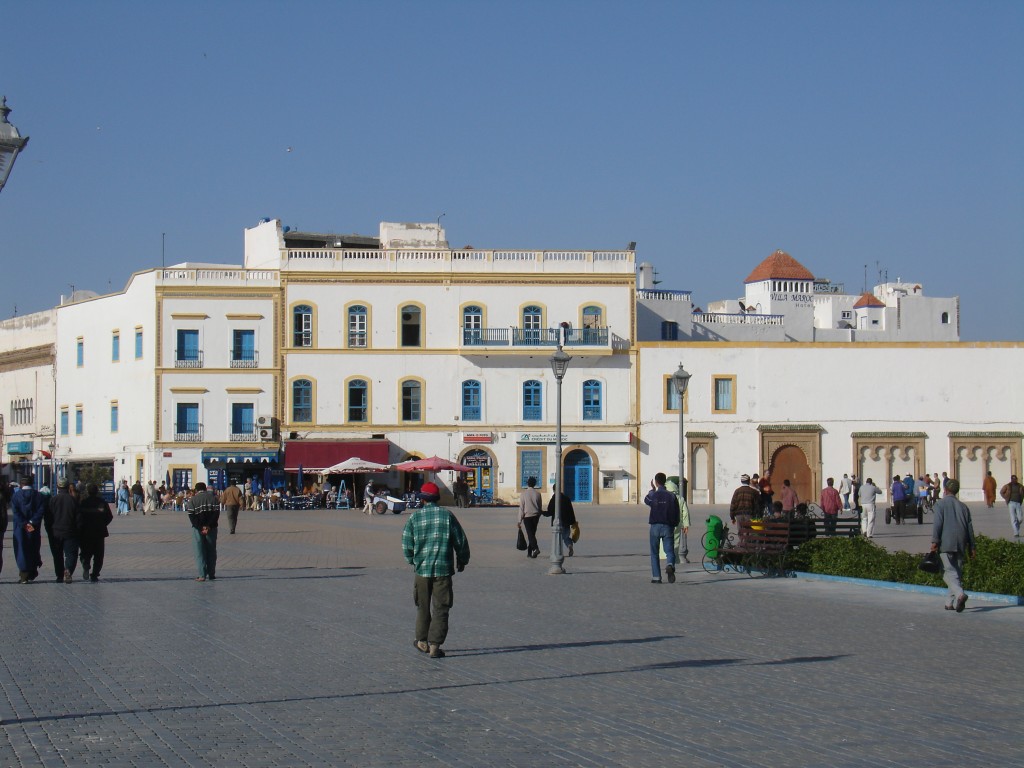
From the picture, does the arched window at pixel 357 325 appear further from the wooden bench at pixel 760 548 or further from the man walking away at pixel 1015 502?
the wooden bench at pixel 760 548

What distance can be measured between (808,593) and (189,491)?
4130 cm

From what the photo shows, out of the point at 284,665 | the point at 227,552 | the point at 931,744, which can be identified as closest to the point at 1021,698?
the point at 931,744

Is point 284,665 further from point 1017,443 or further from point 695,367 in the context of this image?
point 1017,443

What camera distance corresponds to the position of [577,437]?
58.6 m

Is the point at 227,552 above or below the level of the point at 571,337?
below

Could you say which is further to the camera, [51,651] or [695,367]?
[695,367]

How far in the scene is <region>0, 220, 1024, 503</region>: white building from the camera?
192 ft

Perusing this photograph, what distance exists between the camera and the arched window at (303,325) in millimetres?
58719

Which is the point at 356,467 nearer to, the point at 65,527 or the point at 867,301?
the point at 65,527

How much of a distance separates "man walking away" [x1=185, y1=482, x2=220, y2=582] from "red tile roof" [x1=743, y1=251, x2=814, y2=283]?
8932 cm

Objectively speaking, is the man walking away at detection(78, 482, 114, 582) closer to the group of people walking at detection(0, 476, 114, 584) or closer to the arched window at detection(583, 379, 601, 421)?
the group of people walking at detection(0, 476, 114, 584)

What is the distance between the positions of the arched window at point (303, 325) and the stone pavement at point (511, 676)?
3901 centimetres

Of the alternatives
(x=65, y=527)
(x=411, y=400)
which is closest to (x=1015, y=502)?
(x=65, y=527)

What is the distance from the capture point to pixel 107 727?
352 inches
